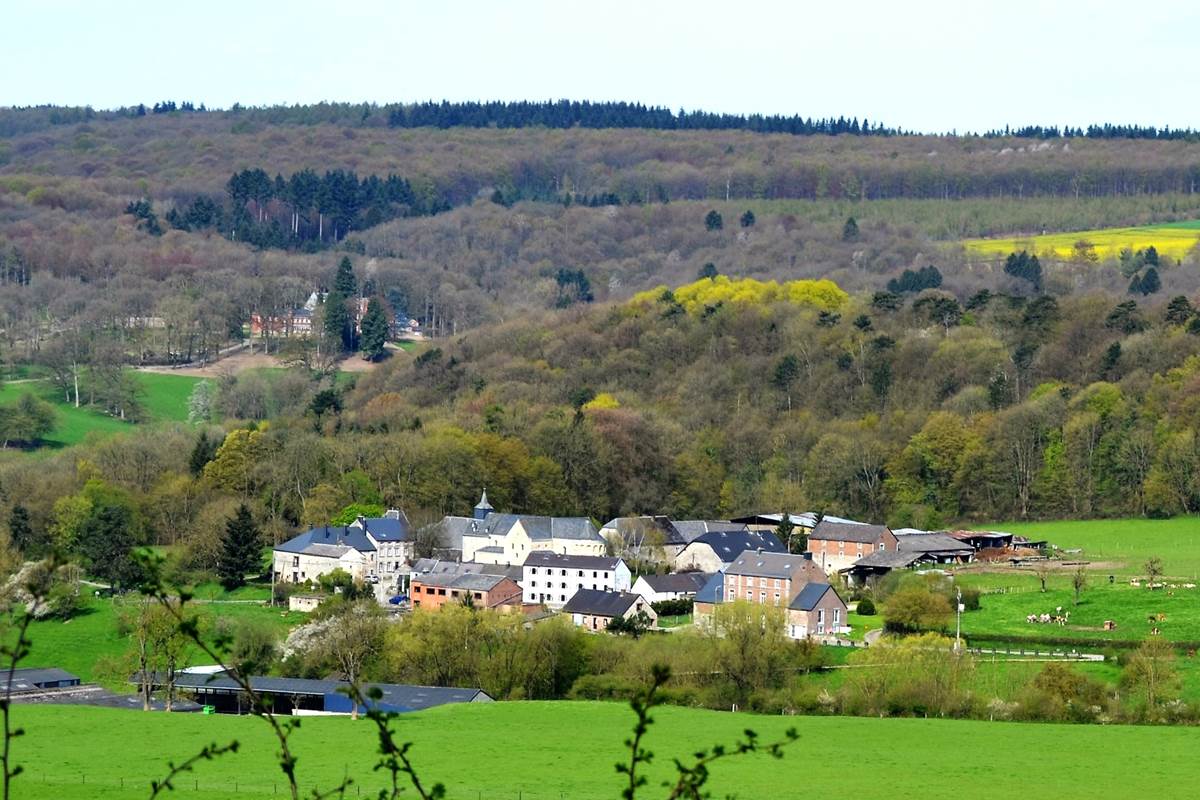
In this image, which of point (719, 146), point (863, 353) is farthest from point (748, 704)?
point (719, 146)

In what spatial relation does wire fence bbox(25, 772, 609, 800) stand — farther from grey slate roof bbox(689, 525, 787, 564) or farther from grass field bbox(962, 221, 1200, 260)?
grass field bbox(962, 221, 1200, 260)

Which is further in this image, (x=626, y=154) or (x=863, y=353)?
(x=626, y=154)

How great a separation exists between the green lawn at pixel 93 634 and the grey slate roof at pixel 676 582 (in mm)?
10452

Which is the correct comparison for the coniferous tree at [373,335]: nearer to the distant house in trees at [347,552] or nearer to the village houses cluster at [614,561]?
the village houses cluster at [614,561]

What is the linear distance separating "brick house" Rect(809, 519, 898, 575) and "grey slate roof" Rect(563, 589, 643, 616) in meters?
8.67

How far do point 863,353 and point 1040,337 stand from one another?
772cm

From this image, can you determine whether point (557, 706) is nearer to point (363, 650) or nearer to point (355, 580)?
point (363, 650)

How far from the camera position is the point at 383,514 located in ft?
233

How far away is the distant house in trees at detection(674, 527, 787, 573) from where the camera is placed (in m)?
66.6

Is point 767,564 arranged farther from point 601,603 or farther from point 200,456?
point 200,456

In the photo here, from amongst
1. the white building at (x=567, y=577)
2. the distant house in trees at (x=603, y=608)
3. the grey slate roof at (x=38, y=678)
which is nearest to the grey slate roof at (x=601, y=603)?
the distant house in trees at (x=603, y=608)

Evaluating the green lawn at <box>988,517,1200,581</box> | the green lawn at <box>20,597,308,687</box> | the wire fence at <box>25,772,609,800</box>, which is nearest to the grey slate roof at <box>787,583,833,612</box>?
the green lawn at <box>988,517,1200,581</box>

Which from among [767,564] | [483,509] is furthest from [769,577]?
[483,509]

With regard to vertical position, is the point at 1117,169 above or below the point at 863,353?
above
